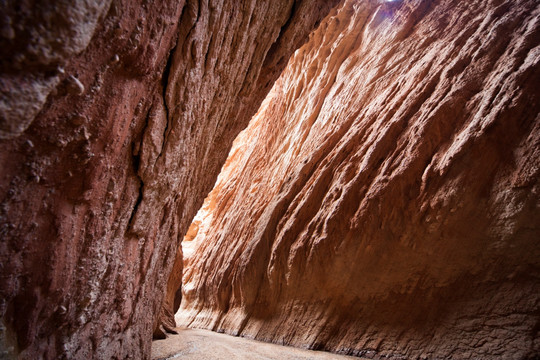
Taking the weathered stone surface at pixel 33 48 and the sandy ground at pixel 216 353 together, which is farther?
the sandy ground at pixel 216 353

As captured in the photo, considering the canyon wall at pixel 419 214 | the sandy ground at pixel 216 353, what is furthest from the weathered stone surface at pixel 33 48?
the canyon wall at pixel 419 214

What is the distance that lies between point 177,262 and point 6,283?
6.27 metres

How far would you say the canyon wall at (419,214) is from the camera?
3.24 m

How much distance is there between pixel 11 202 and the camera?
1182mm

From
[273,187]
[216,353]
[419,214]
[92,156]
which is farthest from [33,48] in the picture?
[273,187]

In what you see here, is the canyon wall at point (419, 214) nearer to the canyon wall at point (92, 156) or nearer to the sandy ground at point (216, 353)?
the sandy ground at point (216, 353)

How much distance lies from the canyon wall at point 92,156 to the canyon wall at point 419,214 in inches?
115

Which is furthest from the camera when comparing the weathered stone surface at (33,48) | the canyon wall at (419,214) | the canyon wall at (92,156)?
the canyon wall at (419,214)

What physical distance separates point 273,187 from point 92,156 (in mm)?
6666

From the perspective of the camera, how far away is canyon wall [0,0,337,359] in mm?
1064

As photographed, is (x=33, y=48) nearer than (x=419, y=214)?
Yes

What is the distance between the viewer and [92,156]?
1509mm

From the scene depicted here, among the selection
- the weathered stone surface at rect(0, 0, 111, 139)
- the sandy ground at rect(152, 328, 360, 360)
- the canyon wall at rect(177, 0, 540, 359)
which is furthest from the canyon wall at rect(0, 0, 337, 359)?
the canyon wall at rect(177, 0, 540, 359)

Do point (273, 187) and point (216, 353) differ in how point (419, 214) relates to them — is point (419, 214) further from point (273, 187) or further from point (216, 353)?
point (273, 187)
